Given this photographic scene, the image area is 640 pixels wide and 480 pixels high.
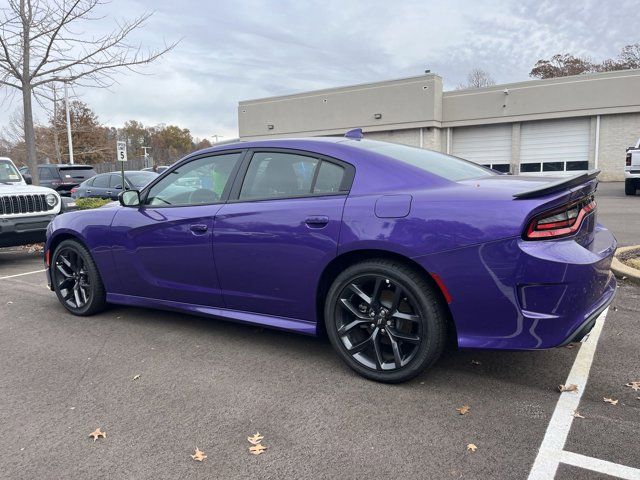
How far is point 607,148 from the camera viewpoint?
24.9 metres

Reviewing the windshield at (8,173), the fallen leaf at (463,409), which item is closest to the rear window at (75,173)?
the windshield at (8,173)

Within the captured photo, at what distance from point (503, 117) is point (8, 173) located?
23.9m

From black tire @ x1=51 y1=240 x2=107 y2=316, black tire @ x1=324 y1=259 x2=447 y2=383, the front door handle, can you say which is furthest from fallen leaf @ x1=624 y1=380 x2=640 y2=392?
black tire @ x1=51 y1=240 x2=107 y2=316

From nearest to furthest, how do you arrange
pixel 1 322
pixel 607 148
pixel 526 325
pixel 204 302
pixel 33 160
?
pixel 526 325 < pixel 204 302 < pixel 1 322 < pixel 33 160 < pixel 607 148

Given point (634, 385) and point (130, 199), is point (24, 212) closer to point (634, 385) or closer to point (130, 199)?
point (130, 199)

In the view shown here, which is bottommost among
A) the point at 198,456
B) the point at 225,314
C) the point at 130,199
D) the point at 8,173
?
the point at 198,456

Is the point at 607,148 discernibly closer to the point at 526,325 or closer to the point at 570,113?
the point at 570,113

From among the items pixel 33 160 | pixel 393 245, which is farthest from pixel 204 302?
pixel 33 160

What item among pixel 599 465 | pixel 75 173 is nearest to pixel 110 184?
pixel 75 173

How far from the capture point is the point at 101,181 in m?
15.8

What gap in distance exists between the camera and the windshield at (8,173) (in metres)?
8.79

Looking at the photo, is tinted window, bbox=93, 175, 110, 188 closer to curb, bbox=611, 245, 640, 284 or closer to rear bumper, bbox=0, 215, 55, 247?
rear bumper, bbox=0, 215, 55, 247

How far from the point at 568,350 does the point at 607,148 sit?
24.8 m

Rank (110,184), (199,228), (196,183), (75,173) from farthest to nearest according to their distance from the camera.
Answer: (75,173)
(110,184)
(196,183)
(199,228)
